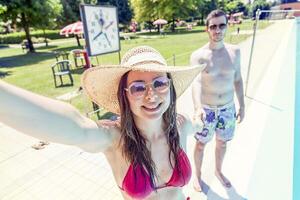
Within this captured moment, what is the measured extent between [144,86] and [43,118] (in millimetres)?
611

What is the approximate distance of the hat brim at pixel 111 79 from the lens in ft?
4.55

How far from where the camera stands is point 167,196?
160 centimetres

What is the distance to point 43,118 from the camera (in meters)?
0.92

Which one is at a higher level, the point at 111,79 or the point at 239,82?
the point at 111,79

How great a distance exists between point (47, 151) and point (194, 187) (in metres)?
2.65

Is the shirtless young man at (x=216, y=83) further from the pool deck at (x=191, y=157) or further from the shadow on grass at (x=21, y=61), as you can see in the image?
the shadow on grass at (x=21, y=61)

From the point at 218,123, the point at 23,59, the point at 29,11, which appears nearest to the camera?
the point at 218,123

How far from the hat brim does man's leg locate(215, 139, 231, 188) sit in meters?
1.65

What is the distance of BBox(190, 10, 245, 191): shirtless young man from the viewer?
280cm

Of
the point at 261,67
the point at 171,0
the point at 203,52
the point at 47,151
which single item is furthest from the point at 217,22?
the point at 171,0

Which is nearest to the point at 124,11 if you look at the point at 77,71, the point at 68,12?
the point at 68,12

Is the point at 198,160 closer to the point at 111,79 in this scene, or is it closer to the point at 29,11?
the point at 111,79

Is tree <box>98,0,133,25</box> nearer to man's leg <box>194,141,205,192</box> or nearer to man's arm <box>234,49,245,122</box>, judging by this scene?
man's arm <box>234,49,245,122</box>

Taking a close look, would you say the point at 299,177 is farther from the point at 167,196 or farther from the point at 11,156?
the point at 11,156
